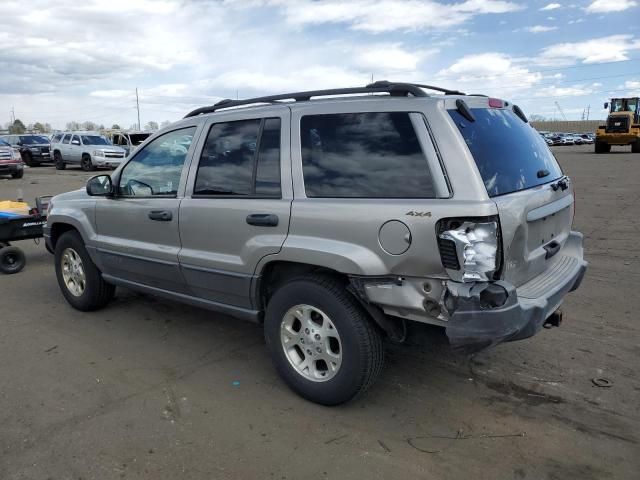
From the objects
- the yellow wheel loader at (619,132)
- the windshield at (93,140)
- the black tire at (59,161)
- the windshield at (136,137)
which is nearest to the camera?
the windshield at (93,140)

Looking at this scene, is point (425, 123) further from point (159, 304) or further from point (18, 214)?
point (18, 214)

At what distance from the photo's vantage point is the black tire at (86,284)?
511 centimetres

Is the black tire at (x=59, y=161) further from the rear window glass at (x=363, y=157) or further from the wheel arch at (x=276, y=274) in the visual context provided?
the rear window glass at (x=363, y=157)

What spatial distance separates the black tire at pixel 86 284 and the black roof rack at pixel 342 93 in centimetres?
184

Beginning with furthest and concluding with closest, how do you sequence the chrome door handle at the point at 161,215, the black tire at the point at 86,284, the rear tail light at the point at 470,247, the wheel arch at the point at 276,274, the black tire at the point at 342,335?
the black tire at the point at 86,284 → the chrome door handle at the point at 161,215 → the wheel arch at the point at 276,274 → the black tire at the point at 342,335 → the rear tail light at the point at 470,247

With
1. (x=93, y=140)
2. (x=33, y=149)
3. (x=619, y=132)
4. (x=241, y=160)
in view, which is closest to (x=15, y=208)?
(x=241, y=160)

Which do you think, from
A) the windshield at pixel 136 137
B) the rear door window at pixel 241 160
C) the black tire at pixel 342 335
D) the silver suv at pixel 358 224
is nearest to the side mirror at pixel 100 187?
the silver suv at pixel 358 224

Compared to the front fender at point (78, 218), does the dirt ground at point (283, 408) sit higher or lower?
lower

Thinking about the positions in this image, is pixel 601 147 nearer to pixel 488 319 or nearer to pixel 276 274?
pixel 276 274

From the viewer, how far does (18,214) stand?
6.85 meters

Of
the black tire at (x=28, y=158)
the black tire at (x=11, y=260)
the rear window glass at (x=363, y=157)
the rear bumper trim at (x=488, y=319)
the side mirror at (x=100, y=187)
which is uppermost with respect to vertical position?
the black tire at (x=28, y=158)

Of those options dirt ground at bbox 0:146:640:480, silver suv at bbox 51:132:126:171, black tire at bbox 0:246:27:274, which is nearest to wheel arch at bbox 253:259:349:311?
dirt ground at bbox 0:146:640:480

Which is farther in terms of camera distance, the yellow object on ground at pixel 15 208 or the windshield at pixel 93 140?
the windshield at pixel 93 140

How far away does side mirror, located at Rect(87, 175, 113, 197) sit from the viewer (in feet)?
15.5
